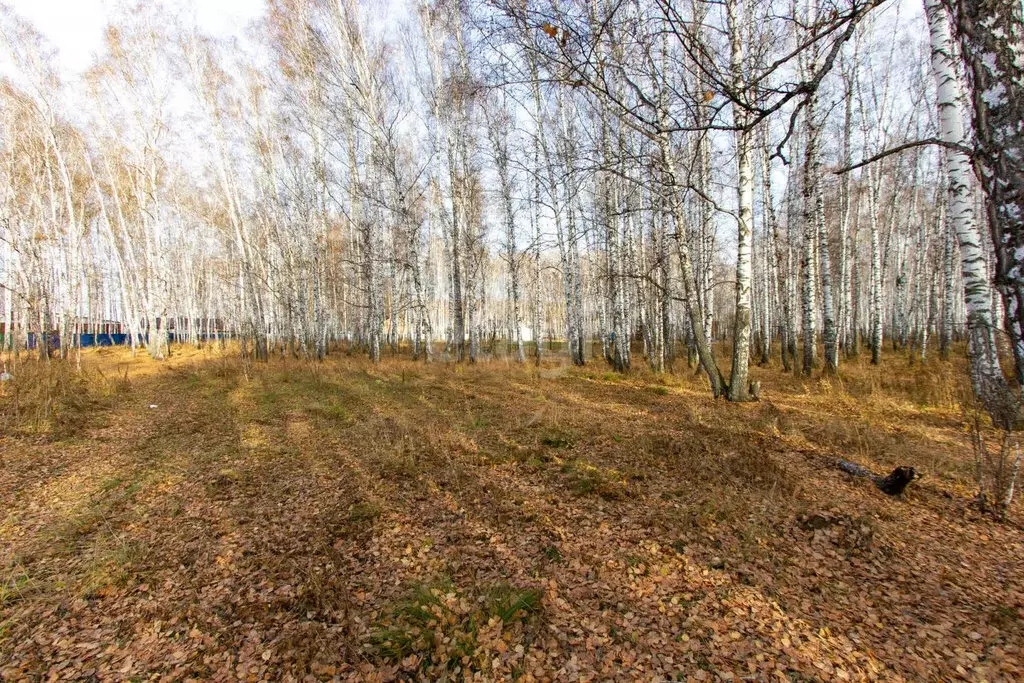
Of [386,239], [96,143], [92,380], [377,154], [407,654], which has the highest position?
[96,143]

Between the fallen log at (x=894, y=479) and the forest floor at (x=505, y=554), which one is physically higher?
the fallen log at (x=894, y=479)

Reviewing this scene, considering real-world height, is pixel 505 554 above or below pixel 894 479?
below

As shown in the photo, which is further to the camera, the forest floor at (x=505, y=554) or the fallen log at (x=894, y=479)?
the fallen log at (x=894, y=479)

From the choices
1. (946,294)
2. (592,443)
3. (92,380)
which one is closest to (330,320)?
(92,380)

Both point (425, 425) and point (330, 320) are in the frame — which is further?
point (330, 320)

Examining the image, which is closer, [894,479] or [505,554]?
[505,554]

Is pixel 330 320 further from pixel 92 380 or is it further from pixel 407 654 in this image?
pixel 407 654

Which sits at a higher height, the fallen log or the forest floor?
the fallen log

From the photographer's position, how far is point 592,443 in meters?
5.52

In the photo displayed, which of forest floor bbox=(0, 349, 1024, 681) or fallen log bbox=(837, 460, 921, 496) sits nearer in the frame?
forest floor bbox=(0, 349, 1024, 681)

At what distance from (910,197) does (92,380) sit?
85.5ft

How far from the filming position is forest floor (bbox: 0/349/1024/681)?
7.43 feet

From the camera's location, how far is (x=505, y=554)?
10.3 feet

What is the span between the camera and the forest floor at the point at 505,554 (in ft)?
7.43
